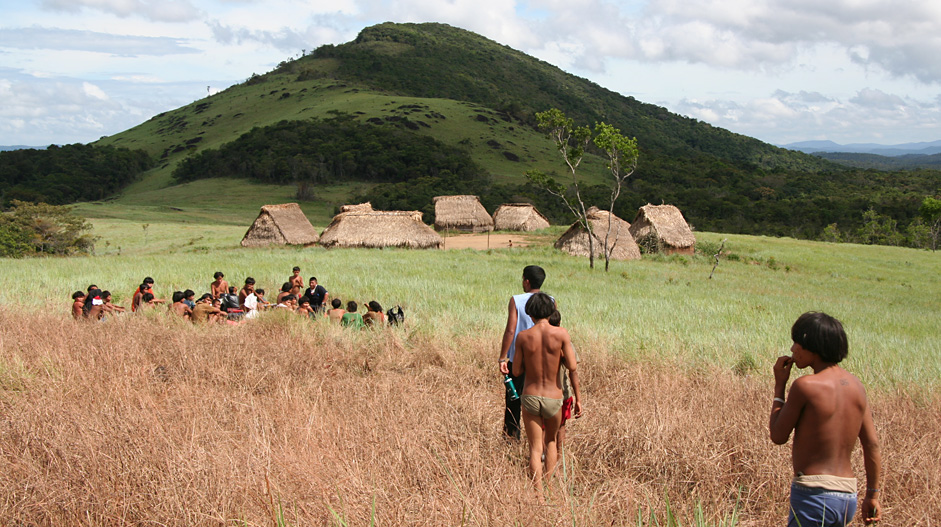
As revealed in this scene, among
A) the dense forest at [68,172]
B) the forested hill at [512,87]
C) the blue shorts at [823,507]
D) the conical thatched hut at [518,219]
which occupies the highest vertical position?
the forested hill at [512,87]

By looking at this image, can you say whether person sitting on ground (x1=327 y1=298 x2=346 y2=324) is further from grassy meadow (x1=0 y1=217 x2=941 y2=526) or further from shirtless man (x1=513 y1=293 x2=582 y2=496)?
shirtless man (x1=513 y1=293 x2=582 y2=496)

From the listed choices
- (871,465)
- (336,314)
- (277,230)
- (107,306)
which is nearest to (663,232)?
(277,230)

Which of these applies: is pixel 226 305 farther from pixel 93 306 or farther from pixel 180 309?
pixel 93 306

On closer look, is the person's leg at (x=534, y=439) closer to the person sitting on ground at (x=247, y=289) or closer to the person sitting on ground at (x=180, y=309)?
the person sitting on ground at (x=180, y=309)

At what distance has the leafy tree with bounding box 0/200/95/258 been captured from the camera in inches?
1117

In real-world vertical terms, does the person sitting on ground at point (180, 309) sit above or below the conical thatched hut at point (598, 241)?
below

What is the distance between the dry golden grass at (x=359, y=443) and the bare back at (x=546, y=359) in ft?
1.68

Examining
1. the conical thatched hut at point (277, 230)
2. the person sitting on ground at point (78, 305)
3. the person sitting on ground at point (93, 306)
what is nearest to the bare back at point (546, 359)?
the person sitting on ground at point (93, 306)

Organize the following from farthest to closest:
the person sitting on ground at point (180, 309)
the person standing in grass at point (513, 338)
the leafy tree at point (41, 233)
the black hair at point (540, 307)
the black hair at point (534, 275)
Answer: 1. the leafy tree at point (41, 233)
2. the person sitting on ground at point (180, 309)
3. the black hair at point (534, 275)
4. the person standing in grass at point (513, 338)
5. the black hair at point (540, 307)

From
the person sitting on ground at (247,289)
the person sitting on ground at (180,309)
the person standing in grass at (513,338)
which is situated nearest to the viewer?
the person standing in grass at (513,338)

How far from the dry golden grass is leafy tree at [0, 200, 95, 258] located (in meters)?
27.7

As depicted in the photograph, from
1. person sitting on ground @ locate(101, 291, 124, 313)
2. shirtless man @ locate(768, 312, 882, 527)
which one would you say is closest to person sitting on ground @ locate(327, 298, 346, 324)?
person sitting on ground @ locate(101, 291, 124, 313)

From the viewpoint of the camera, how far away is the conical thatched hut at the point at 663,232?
26859 millimetres

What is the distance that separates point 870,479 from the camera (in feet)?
8.96
